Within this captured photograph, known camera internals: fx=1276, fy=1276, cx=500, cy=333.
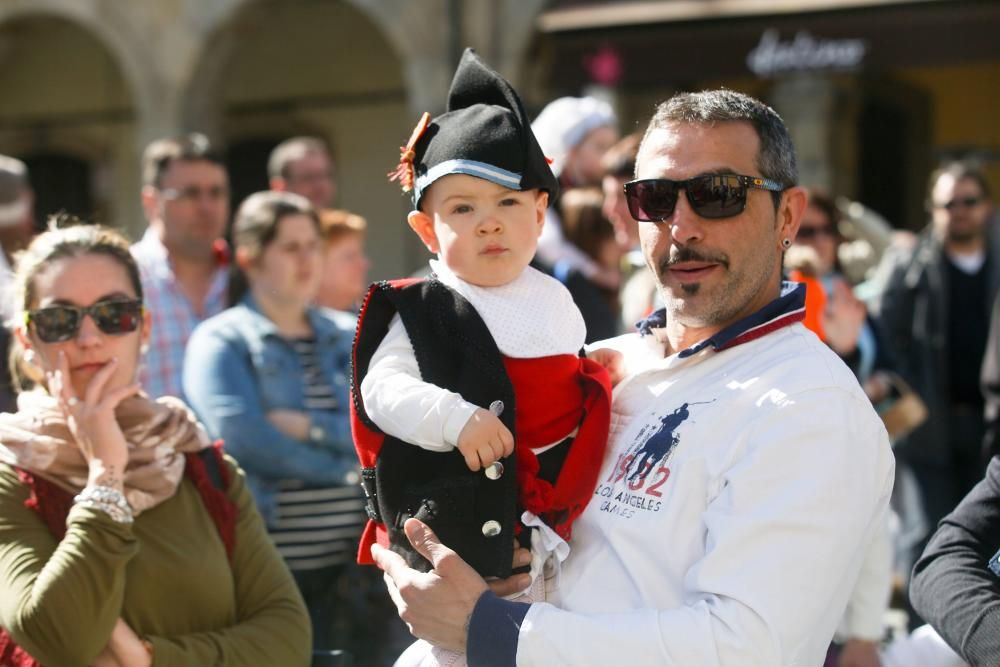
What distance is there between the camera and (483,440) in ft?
7.88

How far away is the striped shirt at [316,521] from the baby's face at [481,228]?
1.95 m

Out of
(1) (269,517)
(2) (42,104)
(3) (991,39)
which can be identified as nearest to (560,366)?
(1) (269,517)

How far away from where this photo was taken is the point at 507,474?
248 centimetres

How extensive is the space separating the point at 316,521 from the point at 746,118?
2.44 metres

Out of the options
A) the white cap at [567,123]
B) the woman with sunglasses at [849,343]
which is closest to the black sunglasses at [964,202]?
the woman with sunglasses at [849,343]

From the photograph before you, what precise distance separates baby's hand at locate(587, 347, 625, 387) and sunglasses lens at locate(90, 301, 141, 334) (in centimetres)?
106

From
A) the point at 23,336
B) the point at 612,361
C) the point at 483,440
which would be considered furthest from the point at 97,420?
the point at 612,361

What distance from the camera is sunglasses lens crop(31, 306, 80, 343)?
289 centimetres

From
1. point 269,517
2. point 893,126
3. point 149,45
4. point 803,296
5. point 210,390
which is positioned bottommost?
point 269,517

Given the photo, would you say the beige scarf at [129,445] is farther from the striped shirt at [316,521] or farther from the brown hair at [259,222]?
the brown hair at [259,222]

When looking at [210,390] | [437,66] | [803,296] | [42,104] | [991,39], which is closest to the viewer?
[803,296]

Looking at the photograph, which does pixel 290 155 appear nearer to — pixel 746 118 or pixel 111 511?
pixel 111 511

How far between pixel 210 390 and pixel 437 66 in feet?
25.8

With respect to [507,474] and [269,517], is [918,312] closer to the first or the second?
[269,517]
